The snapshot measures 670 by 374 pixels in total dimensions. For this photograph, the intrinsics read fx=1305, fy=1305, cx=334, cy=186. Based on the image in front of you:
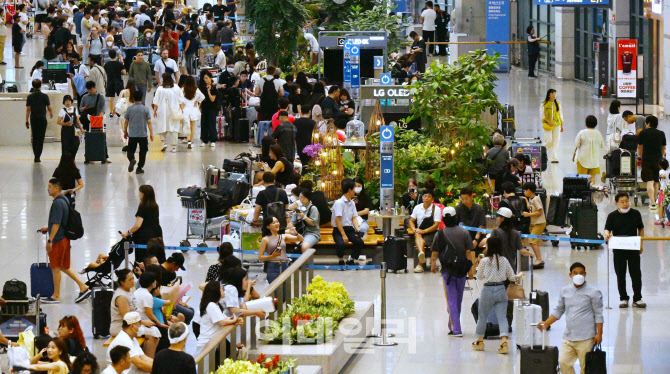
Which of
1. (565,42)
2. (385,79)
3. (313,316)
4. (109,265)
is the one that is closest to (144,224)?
(109,265)

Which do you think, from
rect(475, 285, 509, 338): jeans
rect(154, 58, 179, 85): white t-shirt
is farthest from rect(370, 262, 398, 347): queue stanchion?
rect(154, 58, 179, 85): white t-shirt

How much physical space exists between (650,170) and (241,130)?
978 cm

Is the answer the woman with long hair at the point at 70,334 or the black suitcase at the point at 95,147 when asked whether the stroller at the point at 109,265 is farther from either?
the black suitcase at the point at 95,147

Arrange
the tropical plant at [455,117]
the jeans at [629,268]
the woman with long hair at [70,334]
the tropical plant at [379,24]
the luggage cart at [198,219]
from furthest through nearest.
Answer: the tropical plant at [379,24] → the tropical plant at [455,117] → the luggage cart at [198,219] → the jeans at [629,268] → the woman with long hair at [70,334]

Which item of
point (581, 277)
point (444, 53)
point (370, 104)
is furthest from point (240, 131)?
point (444, 53)

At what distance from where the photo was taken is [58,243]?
15164 millimetres

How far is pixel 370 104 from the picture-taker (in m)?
23.5

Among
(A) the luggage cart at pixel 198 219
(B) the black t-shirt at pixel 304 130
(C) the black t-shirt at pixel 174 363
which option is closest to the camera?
(C) the black t-shirt at pixel 174 363

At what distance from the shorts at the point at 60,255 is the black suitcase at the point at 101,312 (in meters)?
1.59

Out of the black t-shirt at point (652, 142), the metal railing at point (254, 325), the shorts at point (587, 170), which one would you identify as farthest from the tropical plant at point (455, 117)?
the metal railing at point (254, 325)

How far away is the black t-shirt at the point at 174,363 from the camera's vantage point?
9938mm

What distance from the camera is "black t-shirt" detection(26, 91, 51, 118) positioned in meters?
24.0

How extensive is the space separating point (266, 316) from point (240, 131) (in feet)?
49.4

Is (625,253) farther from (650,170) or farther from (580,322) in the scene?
(650,170)
